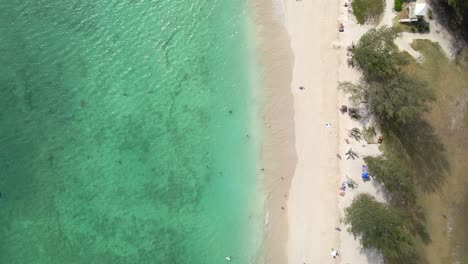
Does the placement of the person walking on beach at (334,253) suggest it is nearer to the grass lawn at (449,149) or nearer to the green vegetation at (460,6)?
the grass lawn at (449,149)

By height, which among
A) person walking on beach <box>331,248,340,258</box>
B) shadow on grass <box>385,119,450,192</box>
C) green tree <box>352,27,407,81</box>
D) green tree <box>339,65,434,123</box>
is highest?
green tree <box>352,27,407,81</box>

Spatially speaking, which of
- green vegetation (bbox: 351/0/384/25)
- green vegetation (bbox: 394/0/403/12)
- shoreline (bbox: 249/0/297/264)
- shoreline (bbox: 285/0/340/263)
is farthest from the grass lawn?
shoreline (bbox: 249/0/297/264)

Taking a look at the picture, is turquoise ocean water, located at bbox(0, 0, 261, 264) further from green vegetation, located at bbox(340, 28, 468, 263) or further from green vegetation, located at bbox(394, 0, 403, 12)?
green vegetation, located at bbox(394, 0, 403, 12)

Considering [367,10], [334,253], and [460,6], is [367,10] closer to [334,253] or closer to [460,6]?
[460,6]

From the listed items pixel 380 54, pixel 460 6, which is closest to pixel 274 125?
pixel 380 54

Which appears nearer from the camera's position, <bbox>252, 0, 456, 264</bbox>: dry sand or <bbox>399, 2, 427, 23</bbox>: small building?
<bbox>399, 2, 427, 23</bbox>: small building

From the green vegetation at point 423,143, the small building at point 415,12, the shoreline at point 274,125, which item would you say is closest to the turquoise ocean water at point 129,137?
the shoreline at point 274,125

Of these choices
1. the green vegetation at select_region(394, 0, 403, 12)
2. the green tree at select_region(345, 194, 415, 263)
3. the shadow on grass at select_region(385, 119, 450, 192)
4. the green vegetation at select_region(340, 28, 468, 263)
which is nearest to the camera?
the green tree at select_region(345, 194, 415, 263)

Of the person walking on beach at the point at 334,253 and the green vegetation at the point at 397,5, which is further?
the person walking on beach at the point at 334,253
